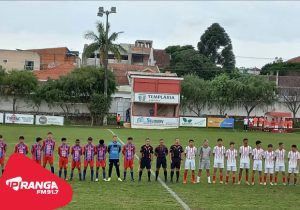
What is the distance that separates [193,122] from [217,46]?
43428 millimetres

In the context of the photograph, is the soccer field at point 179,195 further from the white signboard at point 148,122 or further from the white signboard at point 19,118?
the white signboard at point 19,118

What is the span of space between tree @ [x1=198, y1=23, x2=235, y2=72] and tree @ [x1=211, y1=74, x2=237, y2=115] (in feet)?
97.5

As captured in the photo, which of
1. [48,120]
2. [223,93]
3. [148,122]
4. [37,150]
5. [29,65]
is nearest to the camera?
[37,150]

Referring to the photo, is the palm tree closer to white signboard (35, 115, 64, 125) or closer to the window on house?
white signboard (35, 115, 64, 125)

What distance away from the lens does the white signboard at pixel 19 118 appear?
5641 centimetres

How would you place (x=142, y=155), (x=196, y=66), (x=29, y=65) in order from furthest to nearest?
(x=196, y=66) < (x=29, y=65) < (x=142, y=155)

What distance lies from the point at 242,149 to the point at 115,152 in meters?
5.04

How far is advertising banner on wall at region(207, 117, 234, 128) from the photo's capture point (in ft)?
201

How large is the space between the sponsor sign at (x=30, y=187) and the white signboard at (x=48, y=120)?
Answer: 51.2 meters

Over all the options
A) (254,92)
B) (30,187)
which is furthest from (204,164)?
(254,92)

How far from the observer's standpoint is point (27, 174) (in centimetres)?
666

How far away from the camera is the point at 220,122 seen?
61531 millimetres

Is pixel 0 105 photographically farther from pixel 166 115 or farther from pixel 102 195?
pixel 102 195

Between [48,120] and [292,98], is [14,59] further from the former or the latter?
[292,98]
